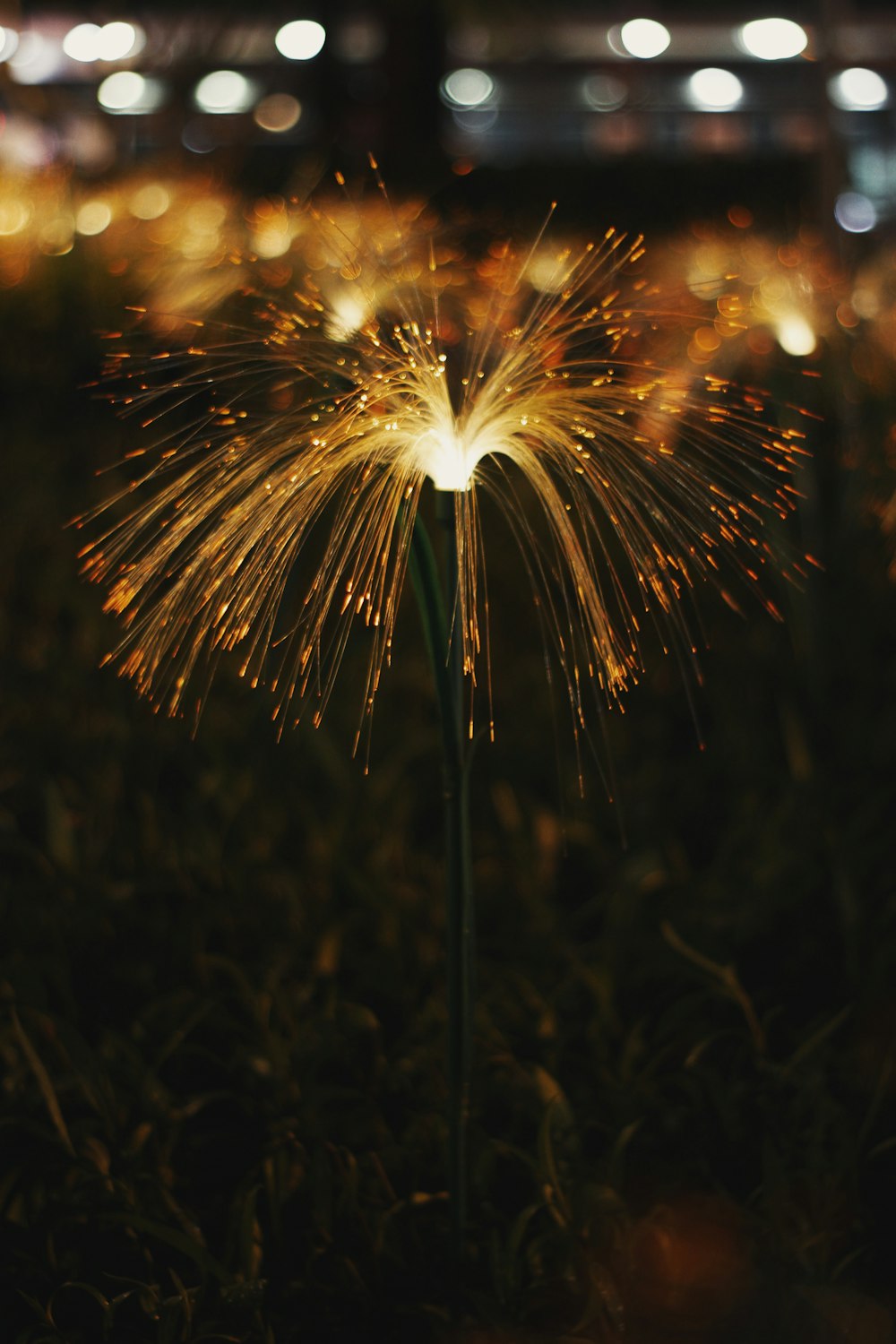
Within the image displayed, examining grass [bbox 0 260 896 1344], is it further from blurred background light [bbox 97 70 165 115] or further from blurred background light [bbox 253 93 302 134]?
blurred background light [bbox 253 93 302 134]

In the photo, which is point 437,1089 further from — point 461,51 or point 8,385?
point 461,51

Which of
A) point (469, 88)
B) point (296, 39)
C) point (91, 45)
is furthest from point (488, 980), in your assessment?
point (469, 88)

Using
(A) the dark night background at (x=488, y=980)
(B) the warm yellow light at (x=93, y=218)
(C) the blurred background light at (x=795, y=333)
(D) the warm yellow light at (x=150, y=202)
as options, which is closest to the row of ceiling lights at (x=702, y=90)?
(D) the warm yellow light at (x=150, y=202)

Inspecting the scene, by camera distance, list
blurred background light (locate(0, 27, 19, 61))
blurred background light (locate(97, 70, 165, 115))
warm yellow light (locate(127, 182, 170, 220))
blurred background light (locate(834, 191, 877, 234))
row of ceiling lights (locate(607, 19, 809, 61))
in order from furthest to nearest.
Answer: row of ceiling lights (locate(607, 19, 809, 61)), blurred background light (locate(834, 191, 877, 234)), blurred background light (locate(97, 70, 165, 115)), blurred background light (locate(0, 27, 19, 61)), warm yellow light (locate(127, 182, 170, 220))

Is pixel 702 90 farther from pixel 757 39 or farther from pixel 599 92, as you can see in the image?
pixel 599 92

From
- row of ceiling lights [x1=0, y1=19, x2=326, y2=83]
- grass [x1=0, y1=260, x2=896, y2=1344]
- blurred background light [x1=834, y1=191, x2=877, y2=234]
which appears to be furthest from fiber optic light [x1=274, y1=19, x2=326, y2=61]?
grass [x1=0, y1=260, x2=896, y2=1344]

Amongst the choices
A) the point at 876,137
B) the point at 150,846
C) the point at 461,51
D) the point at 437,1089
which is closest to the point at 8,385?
the point at 150,846

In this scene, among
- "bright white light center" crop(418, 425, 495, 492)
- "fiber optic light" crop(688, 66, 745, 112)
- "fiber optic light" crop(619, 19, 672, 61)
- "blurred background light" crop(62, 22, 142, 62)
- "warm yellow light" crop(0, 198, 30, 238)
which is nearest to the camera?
"bright white light center" crop(418, 425, 495, 492)

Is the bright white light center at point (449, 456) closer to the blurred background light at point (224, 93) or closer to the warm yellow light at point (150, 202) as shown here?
the warm yellow light at point (150, 202)
